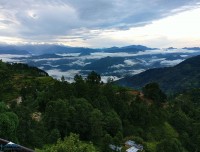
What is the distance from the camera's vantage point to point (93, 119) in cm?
6931

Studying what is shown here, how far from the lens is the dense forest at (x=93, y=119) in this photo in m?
57.6

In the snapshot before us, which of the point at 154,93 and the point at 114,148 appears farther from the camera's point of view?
the point at 154,93

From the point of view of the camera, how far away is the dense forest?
57.6 metres

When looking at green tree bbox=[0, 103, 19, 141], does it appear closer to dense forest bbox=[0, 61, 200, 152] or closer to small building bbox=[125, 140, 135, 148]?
dense forest bbox=[0, 61, 200, 152]

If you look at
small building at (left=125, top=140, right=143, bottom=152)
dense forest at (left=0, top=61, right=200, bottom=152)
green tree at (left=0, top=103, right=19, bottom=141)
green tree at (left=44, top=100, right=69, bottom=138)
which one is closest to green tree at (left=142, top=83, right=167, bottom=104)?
dense forest at (left=0, top=61, right=200, bottom=152)

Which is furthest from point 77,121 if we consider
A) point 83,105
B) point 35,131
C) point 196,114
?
point 196,114

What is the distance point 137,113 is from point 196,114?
1287 inches

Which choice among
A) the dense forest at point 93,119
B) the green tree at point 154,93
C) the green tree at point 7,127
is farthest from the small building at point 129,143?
the green tree at point 154,93

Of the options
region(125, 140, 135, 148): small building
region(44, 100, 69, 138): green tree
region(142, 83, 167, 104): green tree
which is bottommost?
region(125, 140, 135, 148): small building

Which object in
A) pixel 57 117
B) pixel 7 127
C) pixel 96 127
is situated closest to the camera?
pixel 7 127

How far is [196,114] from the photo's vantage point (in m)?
114

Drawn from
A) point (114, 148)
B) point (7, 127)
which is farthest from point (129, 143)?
point (7, 127)

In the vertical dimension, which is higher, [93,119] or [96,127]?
[93,119]

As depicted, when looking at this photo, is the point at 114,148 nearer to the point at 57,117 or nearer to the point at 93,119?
the point at 93,119
